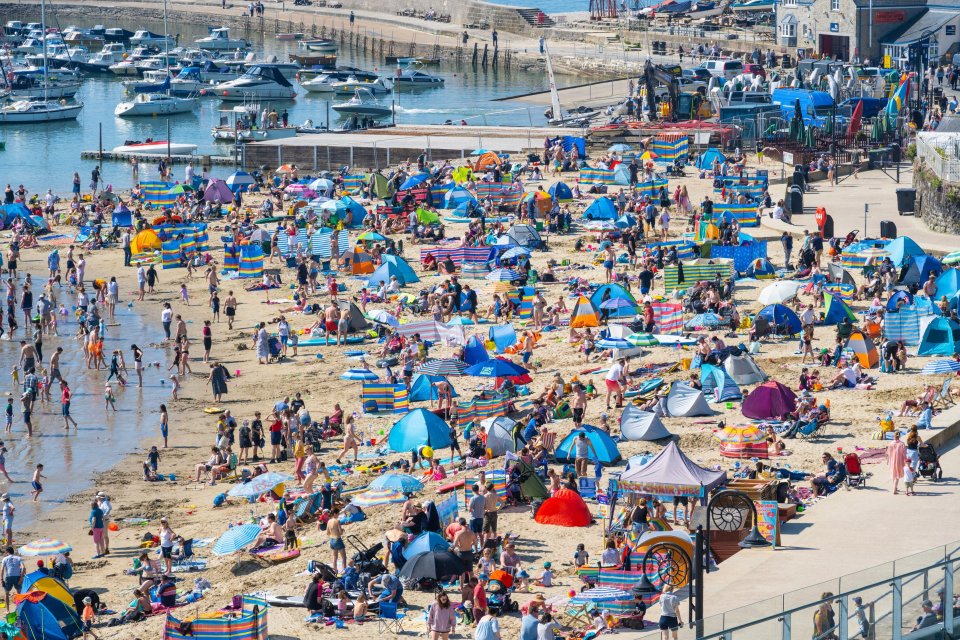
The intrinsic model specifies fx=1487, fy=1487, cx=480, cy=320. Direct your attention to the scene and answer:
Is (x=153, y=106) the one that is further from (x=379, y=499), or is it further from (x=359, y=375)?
(x=379, y=499)

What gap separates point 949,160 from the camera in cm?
4056

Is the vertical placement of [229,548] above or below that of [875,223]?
below

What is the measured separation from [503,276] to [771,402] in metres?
13.1

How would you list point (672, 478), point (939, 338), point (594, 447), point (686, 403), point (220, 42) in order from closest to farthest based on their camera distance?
point (672, 478) < point (594, 447) < point (686, 403) < point (939, 338) < point (220, 42)

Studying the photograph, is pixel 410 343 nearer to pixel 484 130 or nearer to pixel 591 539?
pixel 591 539

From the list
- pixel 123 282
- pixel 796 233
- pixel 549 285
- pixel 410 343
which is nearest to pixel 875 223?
pixel 796 233

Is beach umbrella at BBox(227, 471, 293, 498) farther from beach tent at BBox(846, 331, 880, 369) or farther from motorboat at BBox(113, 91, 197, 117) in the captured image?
motorboat at BBox(113, 91, 197, 117)

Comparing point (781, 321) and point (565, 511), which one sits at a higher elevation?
point (781, 321)

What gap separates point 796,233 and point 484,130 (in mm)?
23178

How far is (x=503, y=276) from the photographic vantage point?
125ft

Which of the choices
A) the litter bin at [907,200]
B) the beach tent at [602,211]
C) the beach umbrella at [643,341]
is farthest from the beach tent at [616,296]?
the litter bin at [907,200]

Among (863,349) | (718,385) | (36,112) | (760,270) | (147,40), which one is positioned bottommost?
(718,385)

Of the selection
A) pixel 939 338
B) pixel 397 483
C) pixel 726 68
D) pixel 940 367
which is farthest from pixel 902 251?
Answer: pixel 726 68

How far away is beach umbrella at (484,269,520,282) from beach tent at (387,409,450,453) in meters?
11.8
